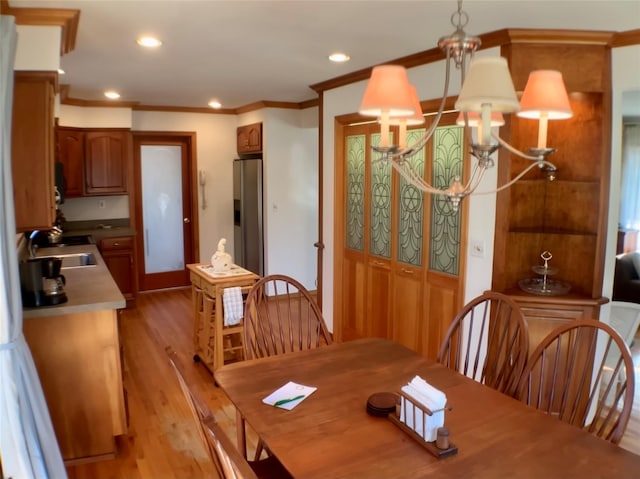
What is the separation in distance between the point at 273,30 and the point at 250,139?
3.40 m

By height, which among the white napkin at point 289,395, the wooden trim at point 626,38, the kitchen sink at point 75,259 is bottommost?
the white napkin at point 289,395

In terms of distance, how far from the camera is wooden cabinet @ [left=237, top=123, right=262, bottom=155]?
5912mm

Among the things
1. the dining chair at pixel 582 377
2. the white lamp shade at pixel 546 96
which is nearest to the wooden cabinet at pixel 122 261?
the dining chair at pixel 582 377

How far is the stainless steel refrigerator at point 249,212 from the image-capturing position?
596cm

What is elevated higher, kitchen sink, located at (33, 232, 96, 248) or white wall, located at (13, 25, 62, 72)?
white wall, located at (13, 25, 62, 72)

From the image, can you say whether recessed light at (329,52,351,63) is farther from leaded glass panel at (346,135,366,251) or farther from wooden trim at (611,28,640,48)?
wooden trim at (611,28,640,48)

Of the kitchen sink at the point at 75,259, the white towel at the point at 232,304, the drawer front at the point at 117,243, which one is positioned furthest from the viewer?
the drawer front at the point at 117,243

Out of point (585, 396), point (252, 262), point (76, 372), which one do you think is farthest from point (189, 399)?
point (252, 262)

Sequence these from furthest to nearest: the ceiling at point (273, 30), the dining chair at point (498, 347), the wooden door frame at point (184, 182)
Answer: the wooden door frame at point (184, 182) < the ceiling at point (273, 30) < the dining chair at point (498, 347)

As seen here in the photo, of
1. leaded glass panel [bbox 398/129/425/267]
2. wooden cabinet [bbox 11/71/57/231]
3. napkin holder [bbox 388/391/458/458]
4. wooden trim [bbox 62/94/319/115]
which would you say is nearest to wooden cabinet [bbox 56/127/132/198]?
wooden trim [bbox 62/94/319/115]

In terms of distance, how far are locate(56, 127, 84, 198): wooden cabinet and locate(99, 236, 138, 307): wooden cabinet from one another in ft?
2.37

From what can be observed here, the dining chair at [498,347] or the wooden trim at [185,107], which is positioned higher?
the wooden trim at [185,107]

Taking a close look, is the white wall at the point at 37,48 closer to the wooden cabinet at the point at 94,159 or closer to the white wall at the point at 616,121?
the white wall at the point at 616,121

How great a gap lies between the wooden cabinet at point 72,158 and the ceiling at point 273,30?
1.44 metres
